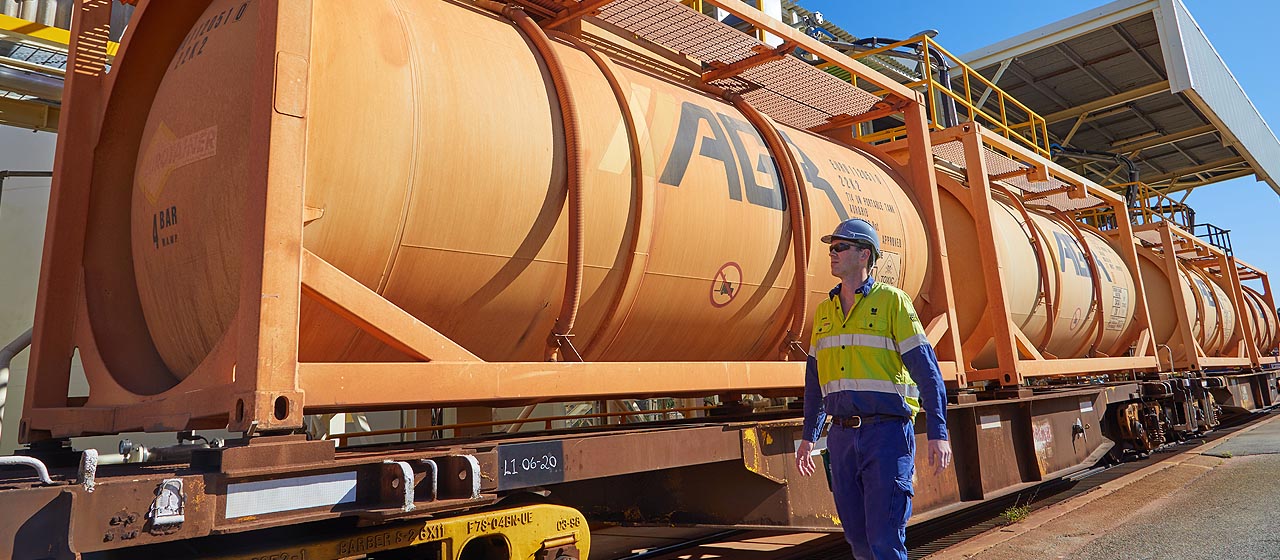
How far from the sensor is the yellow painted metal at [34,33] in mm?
7172

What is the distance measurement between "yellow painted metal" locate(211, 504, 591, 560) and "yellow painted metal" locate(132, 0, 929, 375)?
2.76 feet

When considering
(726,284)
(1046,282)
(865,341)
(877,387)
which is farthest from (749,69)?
(1046,282)

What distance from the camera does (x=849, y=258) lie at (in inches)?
153

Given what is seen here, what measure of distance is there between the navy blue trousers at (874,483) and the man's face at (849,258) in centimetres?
75

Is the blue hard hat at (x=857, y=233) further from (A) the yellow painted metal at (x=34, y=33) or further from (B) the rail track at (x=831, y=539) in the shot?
(A) the yellow painted metal at (x=34, y=33)

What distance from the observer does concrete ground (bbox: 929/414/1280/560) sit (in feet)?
18.0

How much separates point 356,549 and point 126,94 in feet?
8.69

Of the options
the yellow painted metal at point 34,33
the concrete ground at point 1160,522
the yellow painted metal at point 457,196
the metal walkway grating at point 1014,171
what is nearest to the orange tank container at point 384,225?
the yellow painted metal at point 457,196

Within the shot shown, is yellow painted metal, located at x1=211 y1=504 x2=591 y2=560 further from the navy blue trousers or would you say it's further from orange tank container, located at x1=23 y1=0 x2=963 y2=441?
the navy blue trousers

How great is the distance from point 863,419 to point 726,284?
113 cm

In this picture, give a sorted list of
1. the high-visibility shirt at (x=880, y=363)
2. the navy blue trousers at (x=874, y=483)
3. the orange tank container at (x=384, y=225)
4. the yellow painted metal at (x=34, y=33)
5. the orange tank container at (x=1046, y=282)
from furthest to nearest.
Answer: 1. the orange tank container at (x=1046, y=282)
2. the yellow painted metal at (x=34, y=33)
3. the high-visibility shirt at (x=880, y=363)
4. the navy blue trousers at (x=874, y=483)
5. the orange tank container at (x=384, y=225)

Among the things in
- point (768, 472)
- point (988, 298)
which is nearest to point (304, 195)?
point (768, 472)

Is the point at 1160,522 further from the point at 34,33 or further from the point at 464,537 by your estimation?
the point at 34,33

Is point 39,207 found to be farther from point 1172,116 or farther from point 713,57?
point 1172,116
